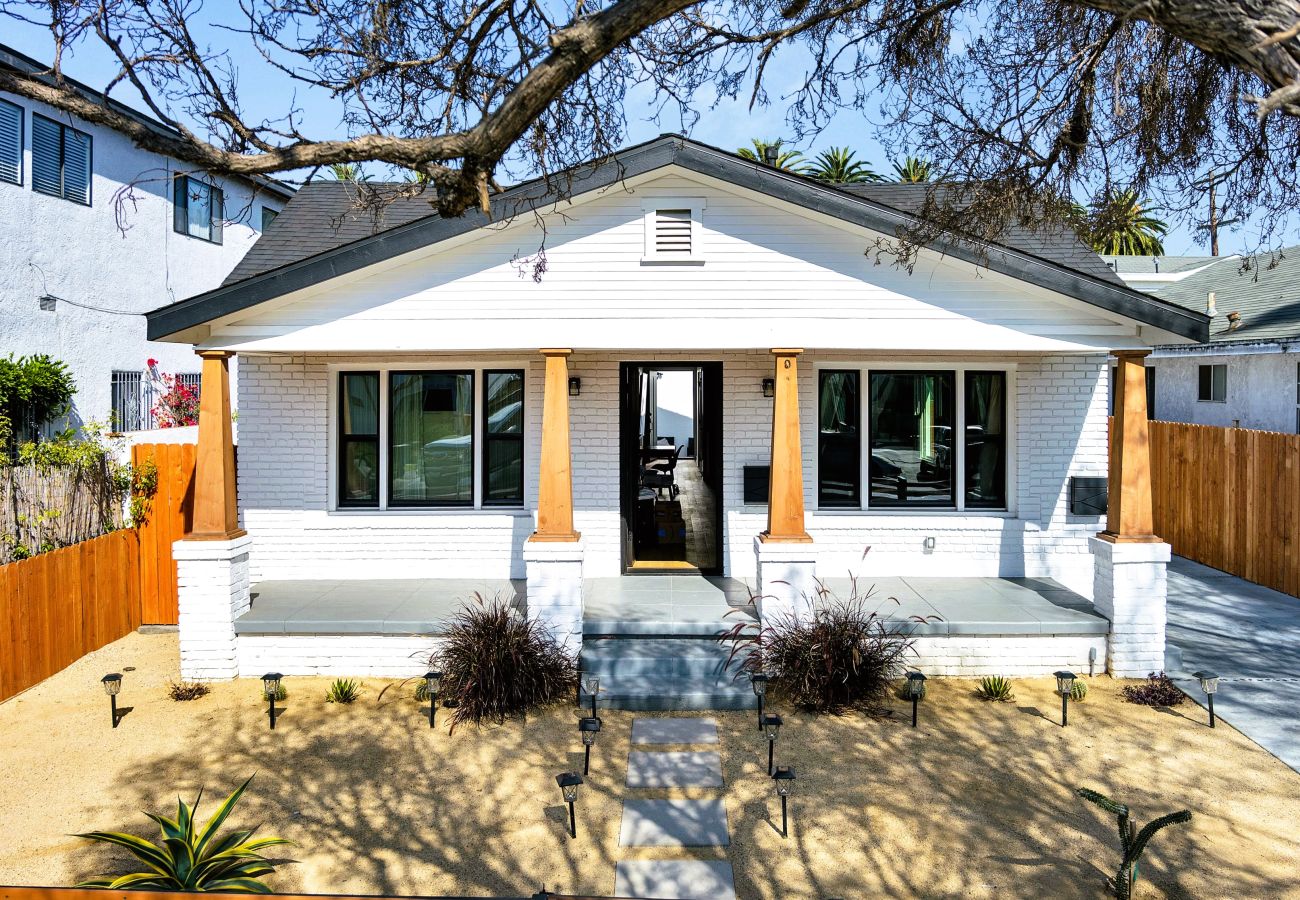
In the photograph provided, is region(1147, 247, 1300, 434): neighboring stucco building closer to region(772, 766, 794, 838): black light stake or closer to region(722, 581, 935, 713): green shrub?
region(722, 581, 935, 713): green shrub

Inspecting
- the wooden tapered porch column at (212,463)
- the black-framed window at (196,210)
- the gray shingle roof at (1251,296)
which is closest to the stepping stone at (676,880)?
the wooden tapered porch column at (212,463)

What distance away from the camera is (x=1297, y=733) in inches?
276

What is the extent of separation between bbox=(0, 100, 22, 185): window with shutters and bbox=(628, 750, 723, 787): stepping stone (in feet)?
37.1

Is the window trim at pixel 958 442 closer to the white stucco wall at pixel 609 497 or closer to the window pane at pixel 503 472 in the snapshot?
the white stucco wall at pixel 609 497

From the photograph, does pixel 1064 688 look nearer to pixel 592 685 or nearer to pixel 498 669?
pixel 592 685

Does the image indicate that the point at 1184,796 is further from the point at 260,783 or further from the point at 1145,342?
the point at 260,783

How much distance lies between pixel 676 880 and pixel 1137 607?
551 cm

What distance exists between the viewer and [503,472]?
1023 centimetres

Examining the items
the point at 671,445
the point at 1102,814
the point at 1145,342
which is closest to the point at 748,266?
the point at 1145,342

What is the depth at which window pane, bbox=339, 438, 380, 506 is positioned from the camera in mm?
10227

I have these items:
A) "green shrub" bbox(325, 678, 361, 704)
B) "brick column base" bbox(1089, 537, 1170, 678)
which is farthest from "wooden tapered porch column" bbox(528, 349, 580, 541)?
"brick column base" bbox(1089, 537, 1170, 678)

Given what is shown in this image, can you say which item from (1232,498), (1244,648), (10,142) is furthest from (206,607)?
(1232,498)

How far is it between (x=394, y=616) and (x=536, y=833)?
11.5 feet

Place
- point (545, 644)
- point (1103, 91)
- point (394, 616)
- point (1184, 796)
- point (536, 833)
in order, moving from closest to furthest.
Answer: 1. point (536, 833)
2. point (1184, 796)
3. point (1103, 91)
4. point (545, 644)
5. point (394, 616)
